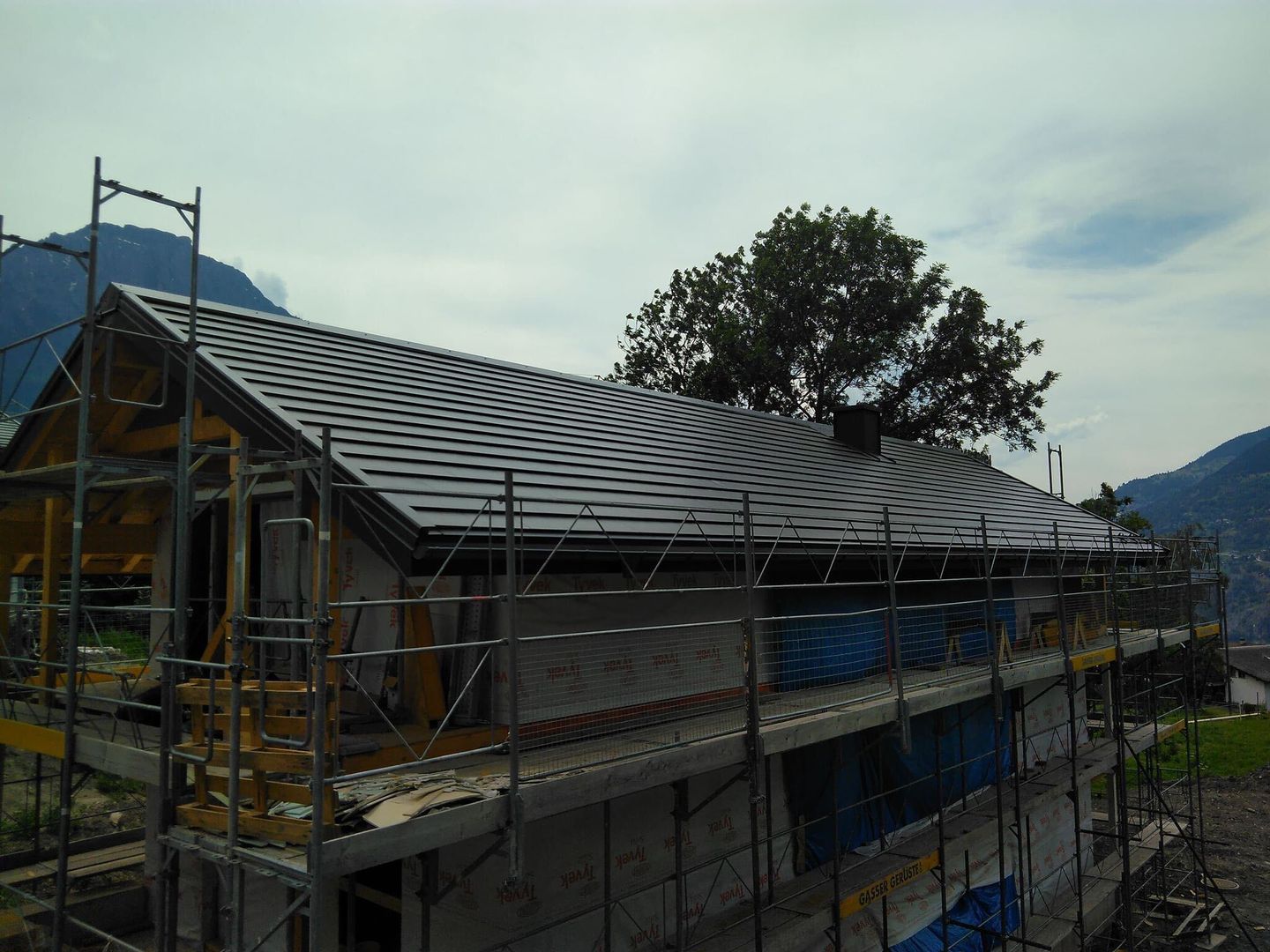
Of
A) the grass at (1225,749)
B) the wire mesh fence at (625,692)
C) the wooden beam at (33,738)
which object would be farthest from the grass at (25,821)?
the grass at (1225,749)

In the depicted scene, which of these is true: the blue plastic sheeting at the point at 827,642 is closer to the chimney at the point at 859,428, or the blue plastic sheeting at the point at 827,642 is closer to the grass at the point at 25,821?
the chimney at the point at 859,428

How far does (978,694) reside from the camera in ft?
40.1

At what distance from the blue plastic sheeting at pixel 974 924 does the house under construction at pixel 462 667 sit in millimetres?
58

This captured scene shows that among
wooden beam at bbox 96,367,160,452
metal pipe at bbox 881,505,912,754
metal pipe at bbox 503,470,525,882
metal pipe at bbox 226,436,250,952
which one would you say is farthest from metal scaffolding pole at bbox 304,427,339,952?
metal pipe at bbox 881,505,912,754

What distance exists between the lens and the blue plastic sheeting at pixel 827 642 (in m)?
11.0

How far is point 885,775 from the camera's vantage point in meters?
12.5

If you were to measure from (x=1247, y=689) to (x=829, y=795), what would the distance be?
194 feet

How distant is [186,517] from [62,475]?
6.79 ft

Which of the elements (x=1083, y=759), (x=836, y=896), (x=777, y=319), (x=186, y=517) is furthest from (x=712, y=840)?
(x=777, y=319)

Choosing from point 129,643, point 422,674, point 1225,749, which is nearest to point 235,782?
point 422,674

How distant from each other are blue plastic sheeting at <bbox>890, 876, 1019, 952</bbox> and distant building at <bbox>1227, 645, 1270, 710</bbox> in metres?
50.3

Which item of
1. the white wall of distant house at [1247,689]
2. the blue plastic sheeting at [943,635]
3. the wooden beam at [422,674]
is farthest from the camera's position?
the white wall of distant house at [1247,689]

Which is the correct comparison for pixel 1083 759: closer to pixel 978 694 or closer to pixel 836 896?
pixel 978 694

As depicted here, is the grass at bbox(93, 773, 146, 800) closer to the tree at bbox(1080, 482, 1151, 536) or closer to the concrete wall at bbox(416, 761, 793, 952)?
the concrete wall at bbox(416, 761, 793, 952)
